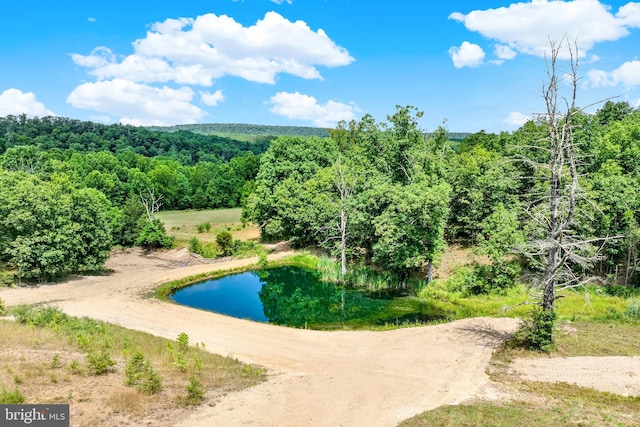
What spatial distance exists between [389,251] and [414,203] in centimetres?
434

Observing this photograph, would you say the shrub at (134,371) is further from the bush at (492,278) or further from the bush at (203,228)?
the bush at (203,228)

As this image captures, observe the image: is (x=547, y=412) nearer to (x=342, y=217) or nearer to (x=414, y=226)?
(x=414, y=226)

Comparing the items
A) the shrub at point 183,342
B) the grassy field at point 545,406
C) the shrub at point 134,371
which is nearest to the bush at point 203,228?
the shrub at point 183,342

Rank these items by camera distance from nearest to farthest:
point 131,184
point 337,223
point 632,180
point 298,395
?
point 298,395 → point 632,180 → point 337,223 → point 131,184

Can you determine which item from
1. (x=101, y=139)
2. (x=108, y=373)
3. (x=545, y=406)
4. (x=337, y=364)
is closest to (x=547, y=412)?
(x=545, y=406)

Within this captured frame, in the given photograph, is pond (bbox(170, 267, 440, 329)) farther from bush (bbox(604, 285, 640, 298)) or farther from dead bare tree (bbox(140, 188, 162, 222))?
dead bare tree (bbox(140, 188, 162, 222))

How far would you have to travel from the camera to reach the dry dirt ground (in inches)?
604

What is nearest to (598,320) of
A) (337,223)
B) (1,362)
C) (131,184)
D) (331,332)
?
(331,332)

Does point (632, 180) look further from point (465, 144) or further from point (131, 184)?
point (131, 184)

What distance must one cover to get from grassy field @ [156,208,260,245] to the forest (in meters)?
3.96

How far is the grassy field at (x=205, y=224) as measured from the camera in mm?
64875

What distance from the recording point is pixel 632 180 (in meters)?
33.7

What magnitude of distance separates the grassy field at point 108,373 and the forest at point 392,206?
49.1 ft

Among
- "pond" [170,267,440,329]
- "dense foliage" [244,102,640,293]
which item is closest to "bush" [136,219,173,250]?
"dense foliage" [244,102,640,293]
